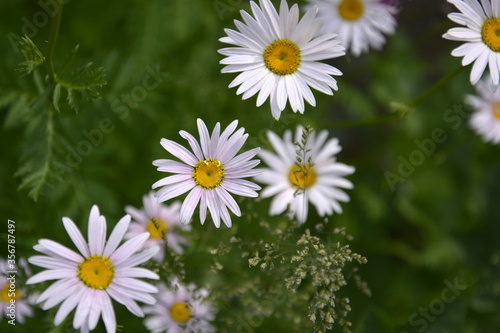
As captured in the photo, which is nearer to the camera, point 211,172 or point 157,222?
point 211,172

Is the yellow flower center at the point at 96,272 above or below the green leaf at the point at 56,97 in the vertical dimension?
below

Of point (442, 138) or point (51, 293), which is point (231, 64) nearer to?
point (51, 293)

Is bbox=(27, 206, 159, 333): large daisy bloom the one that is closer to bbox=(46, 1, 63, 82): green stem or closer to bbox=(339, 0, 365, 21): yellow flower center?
bbox=(46, 1, 63, 82): green stem

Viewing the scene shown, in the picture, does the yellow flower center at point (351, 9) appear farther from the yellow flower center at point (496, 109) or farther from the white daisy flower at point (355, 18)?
the yellow flower center at point (496, 109)

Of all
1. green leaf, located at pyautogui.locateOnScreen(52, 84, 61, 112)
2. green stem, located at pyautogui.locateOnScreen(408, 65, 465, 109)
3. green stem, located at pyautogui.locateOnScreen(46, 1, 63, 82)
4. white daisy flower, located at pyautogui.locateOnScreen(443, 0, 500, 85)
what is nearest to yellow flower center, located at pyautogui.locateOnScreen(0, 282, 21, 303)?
green leaf, located at pyautogui.locateOnScreen(52, 84, 61, 112)

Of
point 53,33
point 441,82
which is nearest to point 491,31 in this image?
point 441,82

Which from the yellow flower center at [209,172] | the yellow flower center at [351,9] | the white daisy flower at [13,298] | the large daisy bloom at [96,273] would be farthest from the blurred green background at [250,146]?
the yellow flower center at [209,172]

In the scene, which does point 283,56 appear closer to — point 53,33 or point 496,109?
point 53,33
